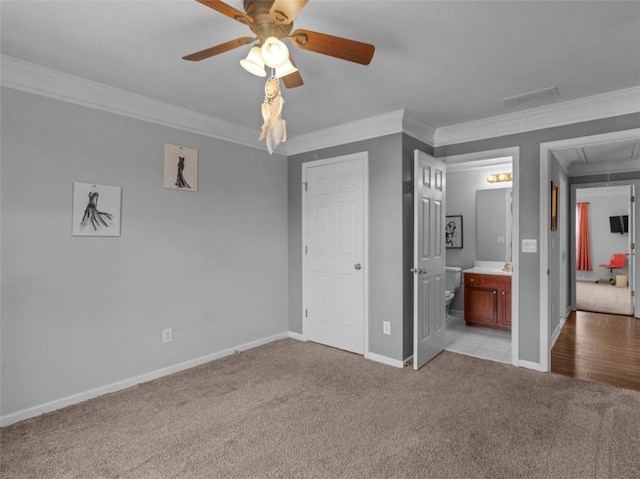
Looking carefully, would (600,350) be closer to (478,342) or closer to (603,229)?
(478,342)

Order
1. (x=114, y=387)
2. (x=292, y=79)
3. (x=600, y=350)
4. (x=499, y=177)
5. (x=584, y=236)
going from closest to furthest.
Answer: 1. (x=292, y=79)
2. (x=114, y=387)
3. (x=600, y=350)
4. (x=499, y=177)
5. (x=584, y=236)

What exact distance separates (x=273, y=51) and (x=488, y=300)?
4306 mm

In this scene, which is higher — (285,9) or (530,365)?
(285,9)

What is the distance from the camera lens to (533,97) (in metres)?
2.87

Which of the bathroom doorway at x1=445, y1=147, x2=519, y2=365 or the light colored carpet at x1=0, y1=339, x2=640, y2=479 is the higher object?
the bathroom doorway at x1=445, y1=147, x2=519, y2=365

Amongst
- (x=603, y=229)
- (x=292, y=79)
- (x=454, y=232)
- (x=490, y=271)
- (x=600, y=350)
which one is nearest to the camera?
(x=292, y=79)

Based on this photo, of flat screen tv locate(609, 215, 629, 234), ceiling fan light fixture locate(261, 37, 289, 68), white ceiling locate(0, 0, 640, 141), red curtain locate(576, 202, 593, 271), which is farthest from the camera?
red curtain locate(576, 202, 593, 271)

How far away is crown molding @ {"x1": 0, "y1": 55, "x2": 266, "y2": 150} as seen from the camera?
2.38 metres

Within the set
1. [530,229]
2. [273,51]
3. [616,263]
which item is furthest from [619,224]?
Result: [273,51]

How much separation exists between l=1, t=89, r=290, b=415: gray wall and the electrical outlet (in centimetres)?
4

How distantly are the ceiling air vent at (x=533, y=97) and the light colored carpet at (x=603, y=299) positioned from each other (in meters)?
4.33

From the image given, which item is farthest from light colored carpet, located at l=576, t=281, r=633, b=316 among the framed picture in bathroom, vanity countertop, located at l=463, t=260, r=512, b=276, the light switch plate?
the light switch plate

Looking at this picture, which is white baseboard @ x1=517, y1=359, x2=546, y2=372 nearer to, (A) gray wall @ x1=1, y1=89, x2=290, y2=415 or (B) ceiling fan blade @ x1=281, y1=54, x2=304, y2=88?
(A) gray wall @ x1=1, y1=89, x2=290, y2=415

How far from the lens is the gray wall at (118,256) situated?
2414mm
